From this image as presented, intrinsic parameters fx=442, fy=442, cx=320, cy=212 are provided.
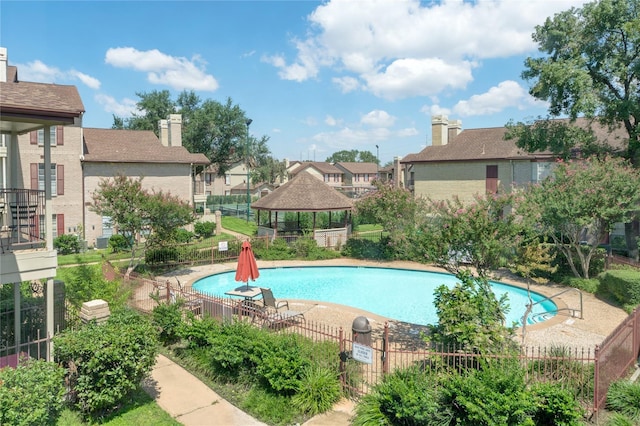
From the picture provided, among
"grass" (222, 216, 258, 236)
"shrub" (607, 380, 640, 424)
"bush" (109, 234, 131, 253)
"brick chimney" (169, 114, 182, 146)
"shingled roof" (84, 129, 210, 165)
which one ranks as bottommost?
"shrub" (607, 380, 640, 424)

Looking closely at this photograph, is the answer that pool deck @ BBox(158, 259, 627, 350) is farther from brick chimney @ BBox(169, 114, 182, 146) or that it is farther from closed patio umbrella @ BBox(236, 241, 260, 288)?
brick chimney @ BBox(169, 114, 182, 146)

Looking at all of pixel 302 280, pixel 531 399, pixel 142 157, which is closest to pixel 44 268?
pixel 531 399

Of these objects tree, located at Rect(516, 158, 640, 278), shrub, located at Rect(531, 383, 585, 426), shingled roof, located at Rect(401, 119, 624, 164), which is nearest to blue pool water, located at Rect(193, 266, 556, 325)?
tree, located at Rect(516, 158, 640, 278)

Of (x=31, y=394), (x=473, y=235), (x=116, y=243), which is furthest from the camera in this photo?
(x=116, y=243)

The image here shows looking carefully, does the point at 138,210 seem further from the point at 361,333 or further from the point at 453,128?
the point at 453,128

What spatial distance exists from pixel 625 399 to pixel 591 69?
21.2m

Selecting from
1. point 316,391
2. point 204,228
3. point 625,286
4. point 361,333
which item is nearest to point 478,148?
point 204,228

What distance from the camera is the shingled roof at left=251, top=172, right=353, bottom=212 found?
29.9 meters

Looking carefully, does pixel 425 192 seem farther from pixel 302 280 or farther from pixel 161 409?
pixel 161 409

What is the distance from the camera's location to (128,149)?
34625 mm

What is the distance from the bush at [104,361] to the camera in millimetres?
7996

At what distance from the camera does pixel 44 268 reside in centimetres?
915

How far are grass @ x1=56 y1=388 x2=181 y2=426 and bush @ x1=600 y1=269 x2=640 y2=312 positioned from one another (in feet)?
49.7

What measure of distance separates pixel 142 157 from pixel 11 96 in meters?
26.8
